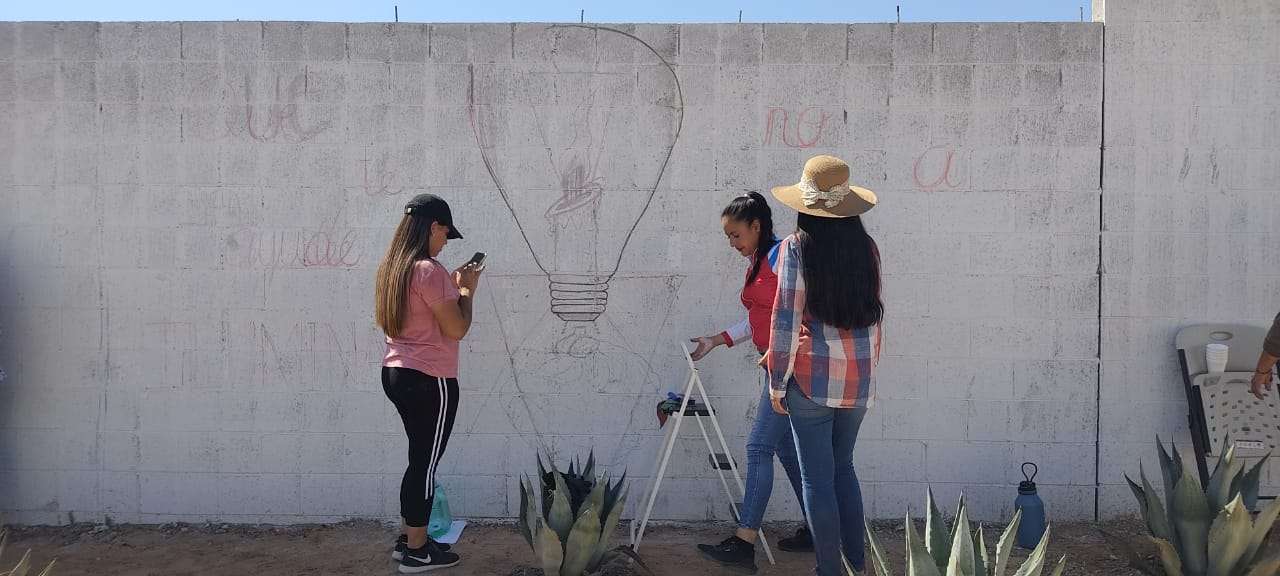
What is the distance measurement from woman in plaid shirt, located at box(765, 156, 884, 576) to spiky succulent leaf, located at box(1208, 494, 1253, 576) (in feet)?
4.70

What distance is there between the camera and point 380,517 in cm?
513

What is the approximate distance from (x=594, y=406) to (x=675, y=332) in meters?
0.54

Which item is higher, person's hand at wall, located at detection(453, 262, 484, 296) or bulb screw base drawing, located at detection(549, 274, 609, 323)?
person's hand at wall, located at detection(453, 262, 484, 296)

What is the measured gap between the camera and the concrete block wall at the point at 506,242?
4984mm

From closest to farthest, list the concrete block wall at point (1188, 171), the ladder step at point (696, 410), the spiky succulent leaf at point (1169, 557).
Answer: the spiky succulent leaf at point (1169, 557)
the ladder step at point (696, 410)
the concrete block wall at point (1188, 171)

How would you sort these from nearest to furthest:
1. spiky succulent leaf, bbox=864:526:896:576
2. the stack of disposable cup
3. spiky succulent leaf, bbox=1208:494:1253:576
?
spiky succulent leaf, bbox=864:526:896:576
spiky succulent leaf, bbox=1208:494:1253:576
the stack of disposable cup

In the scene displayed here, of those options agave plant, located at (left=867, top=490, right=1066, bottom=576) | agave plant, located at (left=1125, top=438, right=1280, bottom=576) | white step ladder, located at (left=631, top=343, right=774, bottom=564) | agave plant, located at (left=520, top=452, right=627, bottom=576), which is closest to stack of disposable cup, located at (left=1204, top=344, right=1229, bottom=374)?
agave plant, located at (left=1125, top=438, right=1280, bottom=576)

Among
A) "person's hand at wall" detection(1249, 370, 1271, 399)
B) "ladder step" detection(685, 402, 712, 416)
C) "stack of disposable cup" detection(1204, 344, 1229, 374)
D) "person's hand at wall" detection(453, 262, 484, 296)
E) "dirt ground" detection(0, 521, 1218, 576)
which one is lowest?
"dirt ground" detection(0, 521, 1218, 576)

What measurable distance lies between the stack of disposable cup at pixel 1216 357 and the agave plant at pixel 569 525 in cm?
287

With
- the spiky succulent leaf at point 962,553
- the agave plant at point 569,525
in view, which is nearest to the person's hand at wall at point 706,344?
the agave plant at point 569,525

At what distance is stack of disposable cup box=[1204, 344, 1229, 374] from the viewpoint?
4.82m

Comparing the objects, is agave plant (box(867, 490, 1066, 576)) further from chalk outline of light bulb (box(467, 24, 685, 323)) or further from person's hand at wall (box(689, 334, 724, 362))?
chalk outline of light bulb (box(467, 24, 685, 323))

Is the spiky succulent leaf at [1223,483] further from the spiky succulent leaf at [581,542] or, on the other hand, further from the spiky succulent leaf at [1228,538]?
the spiky succulent leaf at [581,542]

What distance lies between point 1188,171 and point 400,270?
3756 millimetres
